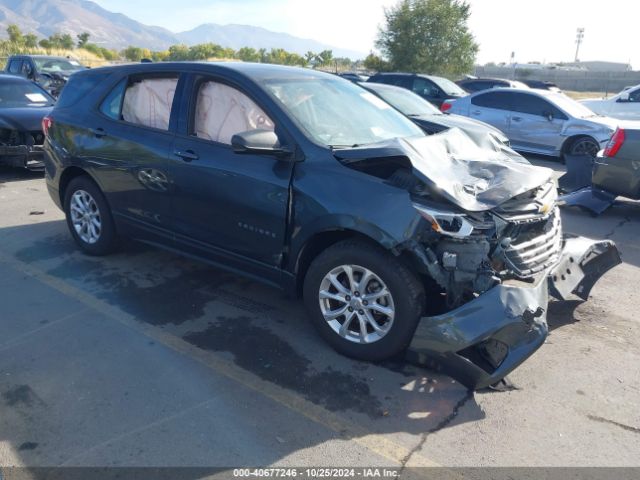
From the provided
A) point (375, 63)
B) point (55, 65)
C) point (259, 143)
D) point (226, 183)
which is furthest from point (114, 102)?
point (375, 63)

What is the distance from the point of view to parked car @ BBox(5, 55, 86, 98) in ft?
55.2

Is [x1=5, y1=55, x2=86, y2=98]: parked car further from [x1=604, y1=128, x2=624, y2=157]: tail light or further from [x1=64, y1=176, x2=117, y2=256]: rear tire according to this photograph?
[x1=604, y1=128, x2=624, y2=157]: tail light

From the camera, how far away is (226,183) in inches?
155

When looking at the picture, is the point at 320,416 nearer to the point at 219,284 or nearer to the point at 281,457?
the point at 281,457

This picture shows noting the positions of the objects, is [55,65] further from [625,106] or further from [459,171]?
[459,171]

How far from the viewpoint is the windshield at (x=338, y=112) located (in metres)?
3.85

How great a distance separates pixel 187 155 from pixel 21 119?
6001mm

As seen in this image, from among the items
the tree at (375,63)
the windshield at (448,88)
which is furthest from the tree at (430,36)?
the windshield at (448,88)

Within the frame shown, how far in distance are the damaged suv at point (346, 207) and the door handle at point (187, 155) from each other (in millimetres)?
10

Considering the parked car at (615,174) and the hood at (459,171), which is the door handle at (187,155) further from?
the parked car at (615,174)

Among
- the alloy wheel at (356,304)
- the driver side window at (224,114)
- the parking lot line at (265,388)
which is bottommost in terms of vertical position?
the parking lot line at (265,388)

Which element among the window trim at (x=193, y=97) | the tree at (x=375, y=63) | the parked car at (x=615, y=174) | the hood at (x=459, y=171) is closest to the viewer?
the hood at (x=459, y=171)

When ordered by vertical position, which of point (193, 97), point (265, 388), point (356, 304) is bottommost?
point (265, 388)

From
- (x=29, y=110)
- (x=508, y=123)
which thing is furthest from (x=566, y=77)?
(x=29, y=110)
